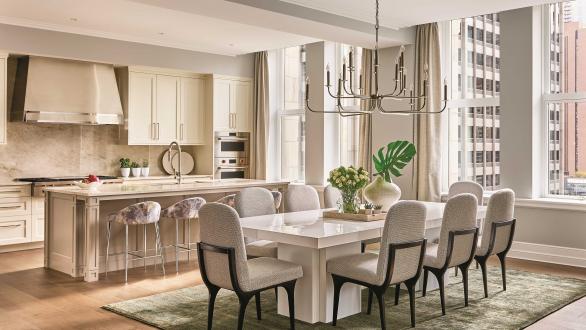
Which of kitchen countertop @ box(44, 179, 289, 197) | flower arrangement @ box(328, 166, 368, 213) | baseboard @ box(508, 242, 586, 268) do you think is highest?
flower arrangement @ box(328, 166, 368, 213)

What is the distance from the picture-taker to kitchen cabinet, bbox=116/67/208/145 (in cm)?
779

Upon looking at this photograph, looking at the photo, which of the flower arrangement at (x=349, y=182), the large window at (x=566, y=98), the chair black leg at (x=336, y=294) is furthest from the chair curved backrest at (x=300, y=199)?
the large window at (x=566, y=98)

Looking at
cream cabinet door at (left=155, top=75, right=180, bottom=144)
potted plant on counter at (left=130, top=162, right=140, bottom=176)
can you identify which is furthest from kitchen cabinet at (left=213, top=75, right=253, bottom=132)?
potted plant on counter at (left=130, top=162, right=140, bottom=176)

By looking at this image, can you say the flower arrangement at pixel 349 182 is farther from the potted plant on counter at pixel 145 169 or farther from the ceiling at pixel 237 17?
the potted plant on counter at pixel 145 169

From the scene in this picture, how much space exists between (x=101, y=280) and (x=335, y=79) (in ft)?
14.3

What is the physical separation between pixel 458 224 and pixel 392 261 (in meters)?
0.74

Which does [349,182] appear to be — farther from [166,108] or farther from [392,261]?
[166,108]

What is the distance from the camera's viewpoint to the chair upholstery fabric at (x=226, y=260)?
11.3 ft

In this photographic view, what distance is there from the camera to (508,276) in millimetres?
5316

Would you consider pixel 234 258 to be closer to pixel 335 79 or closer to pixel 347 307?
pixel 347 307

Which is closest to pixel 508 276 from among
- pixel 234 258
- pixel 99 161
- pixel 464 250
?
pixel 464 250

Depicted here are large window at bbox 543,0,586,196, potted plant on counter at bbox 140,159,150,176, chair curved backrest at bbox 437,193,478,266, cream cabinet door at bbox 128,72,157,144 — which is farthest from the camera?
potted plant on counter at bbox 140,159,150,176

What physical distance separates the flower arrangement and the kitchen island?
196 centimetres

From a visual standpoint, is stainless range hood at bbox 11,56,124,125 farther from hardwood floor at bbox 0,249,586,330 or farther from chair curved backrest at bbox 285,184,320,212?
chair curved backrest at bbox 285,184,320,212
